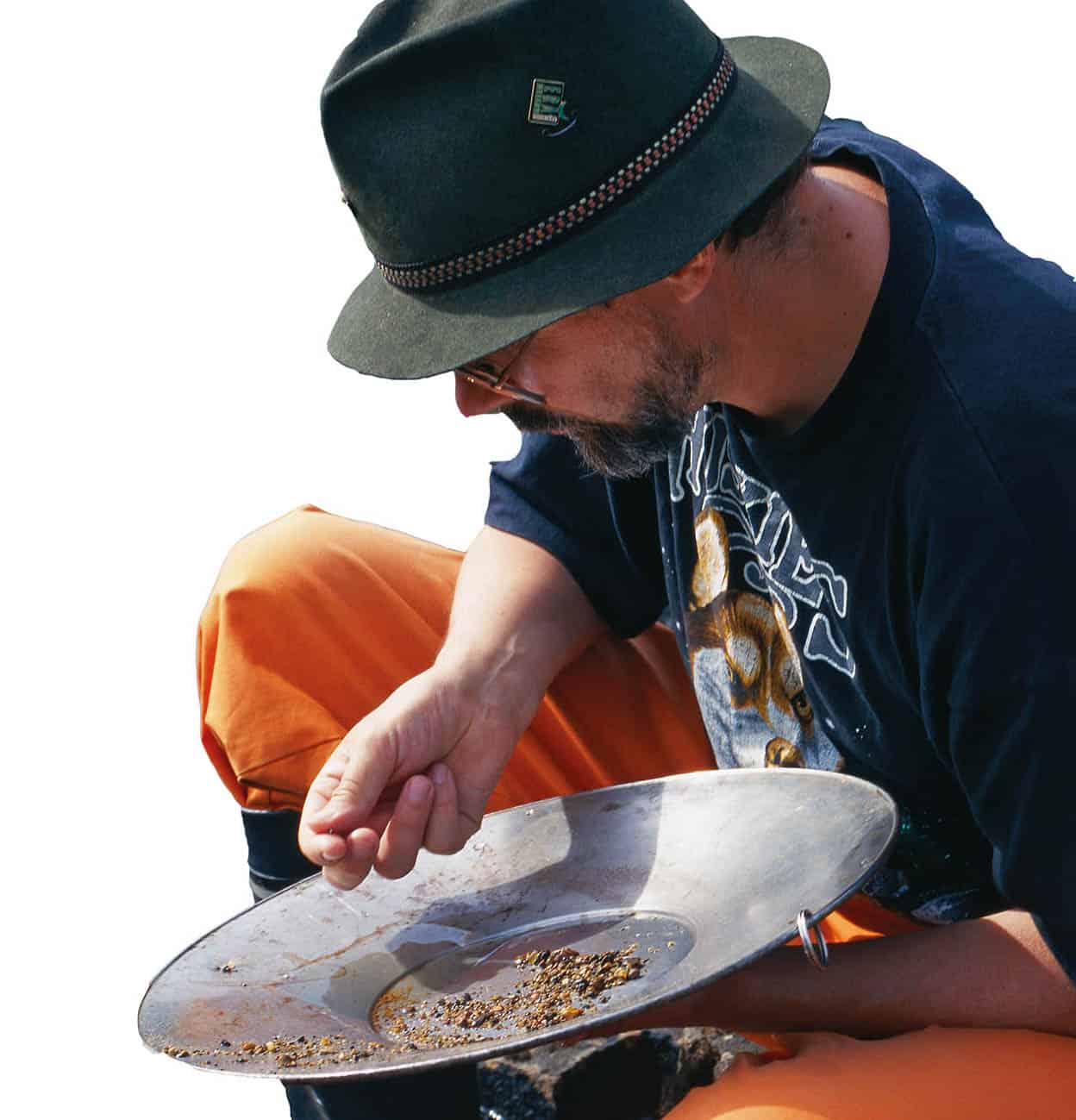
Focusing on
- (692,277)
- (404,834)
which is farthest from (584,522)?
(692,277)

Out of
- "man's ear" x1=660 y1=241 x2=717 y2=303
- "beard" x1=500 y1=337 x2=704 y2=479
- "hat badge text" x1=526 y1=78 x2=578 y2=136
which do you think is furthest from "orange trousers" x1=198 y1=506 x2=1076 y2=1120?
"hat badge text" x1=526 y1=78 x2=578 y2=136

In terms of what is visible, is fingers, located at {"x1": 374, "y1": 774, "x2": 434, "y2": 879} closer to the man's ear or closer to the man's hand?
the man's hand

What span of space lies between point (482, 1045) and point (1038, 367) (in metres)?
0.90

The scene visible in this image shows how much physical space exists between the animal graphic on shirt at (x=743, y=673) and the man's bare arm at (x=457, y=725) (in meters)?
0.23

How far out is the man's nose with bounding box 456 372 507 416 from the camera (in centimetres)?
193

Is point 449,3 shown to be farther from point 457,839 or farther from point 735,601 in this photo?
point 457,839

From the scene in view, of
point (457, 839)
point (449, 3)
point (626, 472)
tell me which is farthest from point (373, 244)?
point (457, 839)

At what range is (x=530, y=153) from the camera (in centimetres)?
170

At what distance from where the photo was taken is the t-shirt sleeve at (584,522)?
254cm

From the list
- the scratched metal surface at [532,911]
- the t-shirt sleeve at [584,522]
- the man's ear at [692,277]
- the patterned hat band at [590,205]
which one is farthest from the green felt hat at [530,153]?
the t-shirt sleeve at [584,522]

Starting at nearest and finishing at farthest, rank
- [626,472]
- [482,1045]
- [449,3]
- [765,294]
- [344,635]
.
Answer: [482,1045] → [449,3] → [765,294] → [626,472] → [344,635]

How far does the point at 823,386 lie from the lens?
194 centimetres

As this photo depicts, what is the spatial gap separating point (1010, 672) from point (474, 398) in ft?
2.21

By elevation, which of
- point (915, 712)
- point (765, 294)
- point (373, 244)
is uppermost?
point (373, 244)
